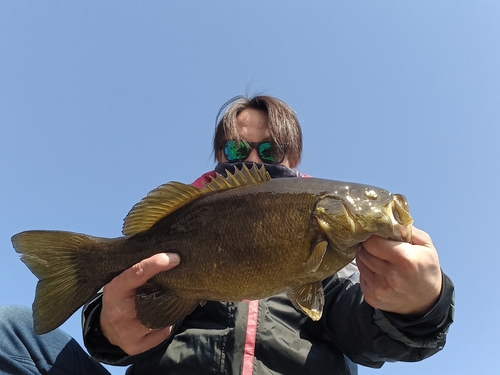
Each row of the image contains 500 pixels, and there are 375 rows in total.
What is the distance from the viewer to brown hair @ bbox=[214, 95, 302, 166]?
4555mm

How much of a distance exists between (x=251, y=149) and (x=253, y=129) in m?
0.31

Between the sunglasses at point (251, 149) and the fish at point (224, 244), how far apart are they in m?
1.51

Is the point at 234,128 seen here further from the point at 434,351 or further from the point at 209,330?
the point at 434,351

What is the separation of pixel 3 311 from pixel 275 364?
1941 millimetres

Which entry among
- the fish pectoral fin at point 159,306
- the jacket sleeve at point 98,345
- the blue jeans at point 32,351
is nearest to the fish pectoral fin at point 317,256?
the fish pectoral fin at point 159,306

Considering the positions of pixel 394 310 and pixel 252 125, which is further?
pixel 252 125

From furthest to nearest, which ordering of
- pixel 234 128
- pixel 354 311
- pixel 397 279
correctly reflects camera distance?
pixel 234 128 → pixel 354 311 → pixel 397 279

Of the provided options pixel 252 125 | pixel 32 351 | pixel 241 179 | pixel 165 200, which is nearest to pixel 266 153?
pixel 252 125

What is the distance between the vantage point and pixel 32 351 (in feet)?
9.93

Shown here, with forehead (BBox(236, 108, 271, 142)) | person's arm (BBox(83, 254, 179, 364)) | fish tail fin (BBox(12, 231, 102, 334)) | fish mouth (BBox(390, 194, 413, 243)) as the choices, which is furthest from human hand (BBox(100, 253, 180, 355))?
forehead (BBox(236, 108, 271, 142))

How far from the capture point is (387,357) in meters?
3.25

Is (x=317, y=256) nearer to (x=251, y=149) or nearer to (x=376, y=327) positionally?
(x=376, y=327)

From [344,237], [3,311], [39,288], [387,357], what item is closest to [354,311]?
[387,357]

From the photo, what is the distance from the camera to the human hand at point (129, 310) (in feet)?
8.54
